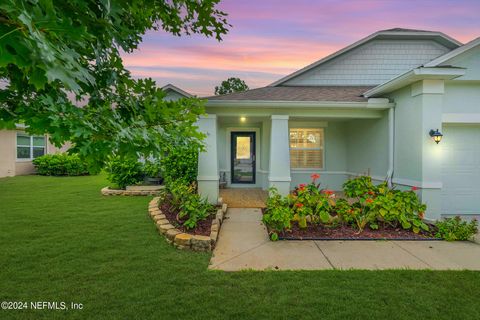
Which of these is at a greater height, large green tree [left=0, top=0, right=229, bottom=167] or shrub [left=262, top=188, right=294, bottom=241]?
large green tree [left=0, top=0, right=229, bottom=167]

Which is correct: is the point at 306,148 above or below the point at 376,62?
below

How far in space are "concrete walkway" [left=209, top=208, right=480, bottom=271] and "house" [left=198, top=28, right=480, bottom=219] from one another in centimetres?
178

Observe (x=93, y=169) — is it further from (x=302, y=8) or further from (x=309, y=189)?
(x=302, y=8)

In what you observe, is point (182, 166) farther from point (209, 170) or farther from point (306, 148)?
point (306, 148)

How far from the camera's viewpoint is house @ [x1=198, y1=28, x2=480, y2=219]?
6075mm

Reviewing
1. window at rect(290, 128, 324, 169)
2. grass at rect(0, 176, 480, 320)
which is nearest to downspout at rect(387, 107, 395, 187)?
window at rect(290, 128, 324, 169)

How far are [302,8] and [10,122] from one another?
31.0 feet

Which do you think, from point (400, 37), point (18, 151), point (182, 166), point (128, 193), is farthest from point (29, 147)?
point (400, 37)

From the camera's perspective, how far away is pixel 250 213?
23.1 ft

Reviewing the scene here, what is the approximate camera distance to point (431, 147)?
5988 millimetres

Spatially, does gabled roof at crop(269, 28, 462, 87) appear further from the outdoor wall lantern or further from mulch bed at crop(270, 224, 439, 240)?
mulch bed at crop(270, 224, 439, 240)

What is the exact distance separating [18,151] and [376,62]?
19.7 m

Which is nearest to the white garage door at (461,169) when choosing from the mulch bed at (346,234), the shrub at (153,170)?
the mulch bed at (346,234)

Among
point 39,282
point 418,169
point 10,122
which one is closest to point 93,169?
point 10,122
